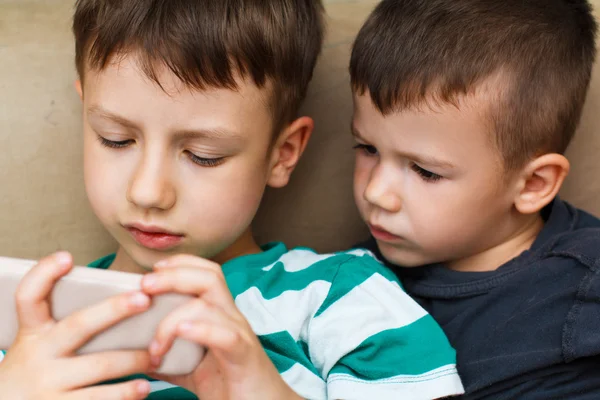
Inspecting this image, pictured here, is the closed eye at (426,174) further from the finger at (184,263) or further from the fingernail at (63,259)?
the fingernail at (63,259)

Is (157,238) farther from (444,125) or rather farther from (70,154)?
(444,125)

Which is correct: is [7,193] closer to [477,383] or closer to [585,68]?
[477,383]

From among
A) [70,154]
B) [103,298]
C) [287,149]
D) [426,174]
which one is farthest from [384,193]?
[70,154]

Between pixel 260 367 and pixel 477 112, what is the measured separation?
433 mm

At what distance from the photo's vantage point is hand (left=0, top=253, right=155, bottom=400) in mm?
701

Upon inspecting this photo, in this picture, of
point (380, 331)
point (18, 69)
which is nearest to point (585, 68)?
point (380, 331)

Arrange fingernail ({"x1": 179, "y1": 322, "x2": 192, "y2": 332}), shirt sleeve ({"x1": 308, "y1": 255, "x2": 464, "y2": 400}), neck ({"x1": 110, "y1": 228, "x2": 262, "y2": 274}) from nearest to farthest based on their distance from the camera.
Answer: fingernail ({"x1": 179, "y1": 322, "x2": 192, "y2": 332}), shirt sleeve ({"x1": 308, "y1": 255, "x2": 464, "y2": 400}), neck ({"x1": 110, "y1": 228, "x2": 262, "y2": 274})

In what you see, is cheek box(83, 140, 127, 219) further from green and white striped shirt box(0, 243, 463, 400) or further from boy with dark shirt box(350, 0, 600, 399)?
boy with dark shirt box(350, 0, 600, 399)

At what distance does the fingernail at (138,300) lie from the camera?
0.69m

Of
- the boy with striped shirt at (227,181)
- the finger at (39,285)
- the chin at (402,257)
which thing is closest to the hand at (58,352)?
the finger at (39,285)

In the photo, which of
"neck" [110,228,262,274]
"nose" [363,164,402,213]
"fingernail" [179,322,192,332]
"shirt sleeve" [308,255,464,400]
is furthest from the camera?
"neck" [110,228,262,274]

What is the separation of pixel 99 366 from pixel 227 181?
0.32 metres

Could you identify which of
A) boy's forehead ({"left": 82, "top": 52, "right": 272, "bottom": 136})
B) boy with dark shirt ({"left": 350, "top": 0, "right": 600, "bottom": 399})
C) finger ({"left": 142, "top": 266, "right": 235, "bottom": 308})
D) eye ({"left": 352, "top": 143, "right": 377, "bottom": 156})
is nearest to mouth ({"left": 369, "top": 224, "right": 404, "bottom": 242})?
boy with dark shirt ({"left": 350, "top": 0, "right": 600, "bottom": 399})

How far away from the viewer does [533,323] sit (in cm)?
95
